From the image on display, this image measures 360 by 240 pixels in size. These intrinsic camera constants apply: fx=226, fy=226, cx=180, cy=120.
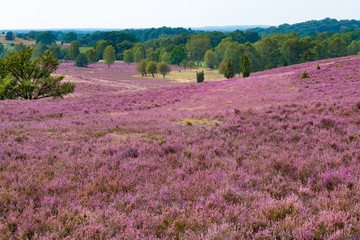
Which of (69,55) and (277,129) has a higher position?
(69,55)

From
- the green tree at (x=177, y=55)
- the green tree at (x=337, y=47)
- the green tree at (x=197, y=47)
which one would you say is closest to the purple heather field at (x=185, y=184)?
the green tree at (x=337, y=47)

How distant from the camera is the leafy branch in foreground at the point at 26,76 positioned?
23848mm

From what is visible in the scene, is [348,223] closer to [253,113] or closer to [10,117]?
[253,113]

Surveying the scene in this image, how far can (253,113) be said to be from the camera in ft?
37.1

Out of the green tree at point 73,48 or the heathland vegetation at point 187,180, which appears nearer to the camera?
the heathland vegetation at point 187,180

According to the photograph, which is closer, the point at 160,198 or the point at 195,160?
the point at 160,198

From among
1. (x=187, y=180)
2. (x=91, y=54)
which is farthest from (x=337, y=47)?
(x=91, y=54)

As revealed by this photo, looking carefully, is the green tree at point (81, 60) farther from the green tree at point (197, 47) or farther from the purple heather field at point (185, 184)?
the purple heather field at point (185, 184)


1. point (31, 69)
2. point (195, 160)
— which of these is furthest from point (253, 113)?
point (31, 69)

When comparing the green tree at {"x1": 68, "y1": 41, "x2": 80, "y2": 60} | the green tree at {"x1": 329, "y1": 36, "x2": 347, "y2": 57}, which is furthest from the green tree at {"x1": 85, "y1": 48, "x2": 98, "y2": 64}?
the green tree at {"x1": 329, "y1": 36, "x2": 347, "y2": 57}

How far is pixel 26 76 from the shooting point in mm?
25188

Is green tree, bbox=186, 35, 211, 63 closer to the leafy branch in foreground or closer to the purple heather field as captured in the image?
the leafy branch in foreground

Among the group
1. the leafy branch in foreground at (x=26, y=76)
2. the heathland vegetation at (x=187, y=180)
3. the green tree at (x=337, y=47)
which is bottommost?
the heathland vegetation at (x=187, y=180)

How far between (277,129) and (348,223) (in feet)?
18.9
